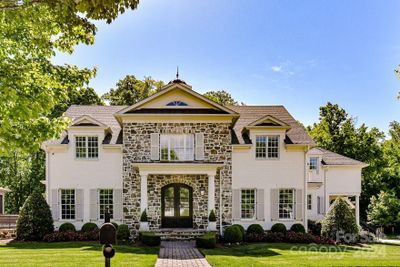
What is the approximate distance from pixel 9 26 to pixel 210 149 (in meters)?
14.4

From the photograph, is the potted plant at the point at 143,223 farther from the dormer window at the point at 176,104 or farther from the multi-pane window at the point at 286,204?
the multi-pane window at the point at 286,204

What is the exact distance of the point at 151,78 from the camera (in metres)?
45.8

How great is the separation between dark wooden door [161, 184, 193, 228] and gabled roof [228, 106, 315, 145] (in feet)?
13.9

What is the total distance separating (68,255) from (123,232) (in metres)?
5.73

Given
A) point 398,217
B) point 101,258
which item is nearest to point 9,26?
point 101,258

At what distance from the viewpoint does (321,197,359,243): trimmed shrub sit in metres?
21.8

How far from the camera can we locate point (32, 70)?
34.7 feet

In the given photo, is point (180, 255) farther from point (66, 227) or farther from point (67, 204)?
point (67, 204)

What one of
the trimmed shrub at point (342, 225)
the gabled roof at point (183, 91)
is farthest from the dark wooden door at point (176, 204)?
the trimmed shrub at point (342, 225)

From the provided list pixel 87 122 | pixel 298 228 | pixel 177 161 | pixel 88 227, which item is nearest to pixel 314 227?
pixel 298 228

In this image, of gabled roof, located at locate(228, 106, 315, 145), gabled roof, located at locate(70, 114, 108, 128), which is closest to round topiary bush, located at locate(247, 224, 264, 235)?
gabled roof, located at locate(228, 106, 315, 145)

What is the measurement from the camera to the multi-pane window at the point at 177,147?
22781mm

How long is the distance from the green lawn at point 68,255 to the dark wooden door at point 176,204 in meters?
4.94

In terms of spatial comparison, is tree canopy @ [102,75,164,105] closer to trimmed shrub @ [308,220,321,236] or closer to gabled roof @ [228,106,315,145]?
gabled roof @ [228,106,315,145]
